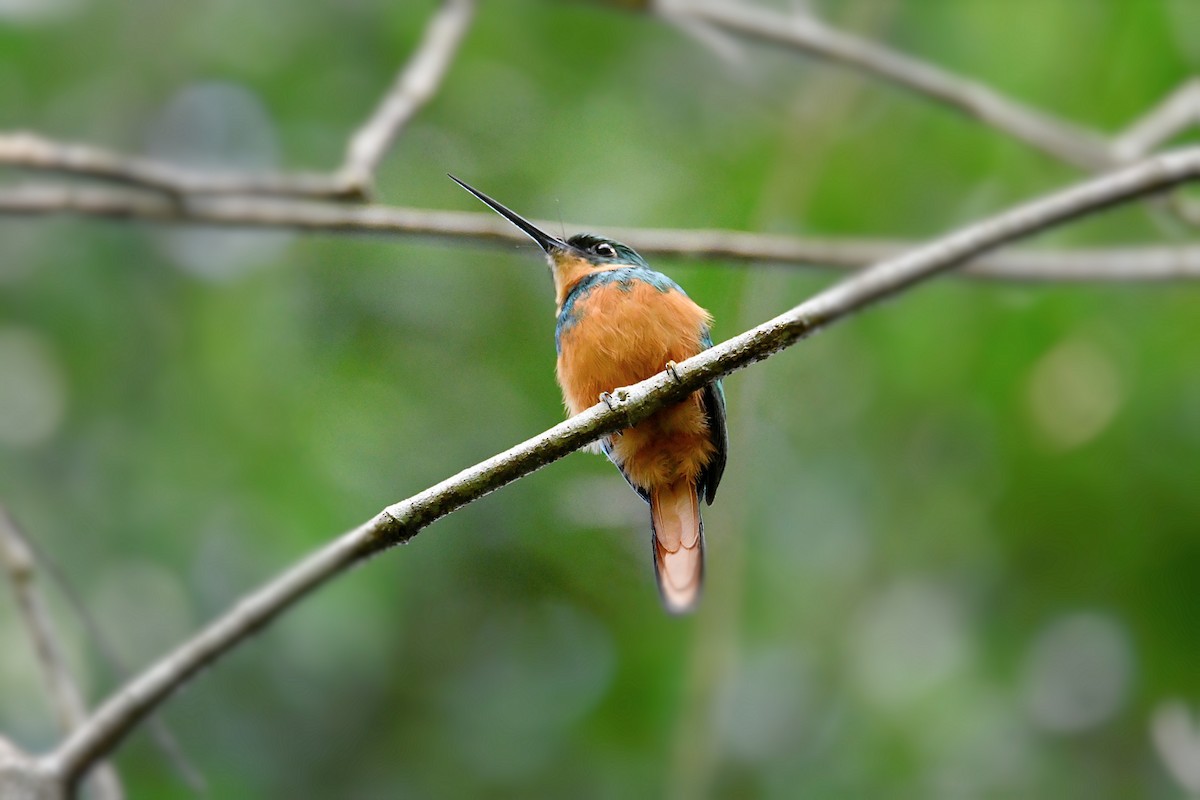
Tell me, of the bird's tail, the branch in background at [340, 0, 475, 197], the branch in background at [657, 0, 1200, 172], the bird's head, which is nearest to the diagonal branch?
the branch in background at [657, 0, 1200, 172]

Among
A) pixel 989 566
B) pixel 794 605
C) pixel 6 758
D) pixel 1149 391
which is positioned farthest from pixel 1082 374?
pixel 6 758

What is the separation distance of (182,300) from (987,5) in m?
2.93

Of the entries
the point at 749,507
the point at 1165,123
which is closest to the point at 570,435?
the point at 749,507

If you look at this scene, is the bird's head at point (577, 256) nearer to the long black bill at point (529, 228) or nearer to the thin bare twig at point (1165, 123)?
the long black bill at point (529, 228)

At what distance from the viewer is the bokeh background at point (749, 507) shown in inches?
138

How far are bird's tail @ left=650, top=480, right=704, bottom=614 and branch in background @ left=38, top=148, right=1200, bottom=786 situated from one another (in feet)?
0.73

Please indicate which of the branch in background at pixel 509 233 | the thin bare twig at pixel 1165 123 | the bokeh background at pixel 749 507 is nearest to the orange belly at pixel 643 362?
the branch in background at pixel 509 233

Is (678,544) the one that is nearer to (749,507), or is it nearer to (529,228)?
(529,228)

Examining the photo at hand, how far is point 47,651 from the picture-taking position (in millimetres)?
2211

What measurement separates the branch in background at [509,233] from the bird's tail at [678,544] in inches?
15.9

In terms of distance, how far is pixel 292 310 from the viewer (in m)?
3.80

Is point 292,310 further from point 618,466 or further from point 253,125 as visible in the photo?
point 618,466

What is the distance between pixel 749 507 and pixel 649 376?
57.2 inches

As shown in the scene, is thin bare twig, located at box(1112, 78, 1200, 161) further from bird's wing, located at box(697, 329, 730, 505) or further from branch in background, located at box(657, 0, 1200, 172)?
bird's wing, located at box(697, 329, 730, 505)
